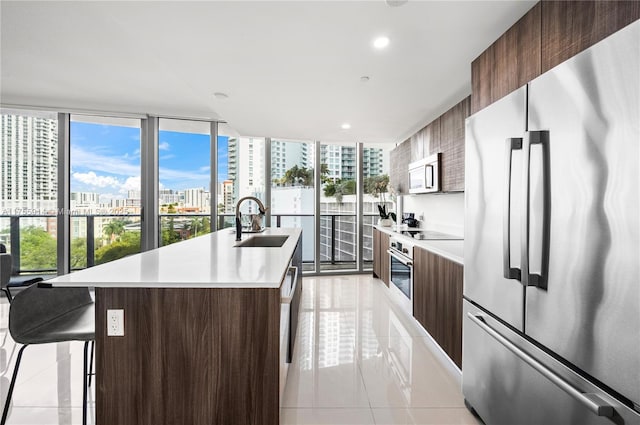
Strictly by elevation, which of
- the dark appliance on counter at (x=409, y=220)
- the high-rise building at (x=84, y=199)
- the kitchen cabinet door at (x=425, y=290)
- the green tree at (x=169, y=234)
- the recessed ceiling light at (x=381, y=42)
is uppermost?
the recessed ceiling light at (x=381, y=42)

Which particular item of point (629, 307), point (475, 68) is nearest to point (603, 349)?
point (629, 307)

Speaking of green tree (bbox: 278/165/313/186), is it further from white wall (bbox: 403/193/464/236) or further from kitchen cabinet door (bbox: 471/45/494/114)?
kitchen cabinet door (bbox: 471/45/494/114)

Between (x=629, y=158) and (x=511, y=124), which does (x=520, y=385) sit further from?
(x=511, y=124)

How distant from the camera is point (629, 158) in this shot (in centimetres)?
93

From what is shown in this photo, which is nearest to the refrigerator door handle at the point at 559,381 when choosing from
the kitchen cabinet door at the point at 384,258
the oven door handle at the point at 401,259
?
the oven door handle at the point at 401,259

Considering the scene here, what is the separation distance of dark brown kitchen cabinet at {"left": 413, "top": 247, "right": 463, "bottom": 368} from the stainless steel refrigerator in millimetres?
438

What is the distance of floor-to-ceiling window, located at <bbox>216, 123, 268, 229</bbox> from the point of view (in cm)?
496

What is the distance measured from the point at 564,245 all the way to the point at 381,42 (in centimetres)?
162

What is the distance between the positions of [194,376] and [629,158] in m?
1.82

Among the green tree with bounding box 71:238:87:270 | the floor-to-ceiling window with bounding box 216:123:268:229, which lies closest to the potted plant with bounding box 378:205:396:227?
the floor-to-ceiling window with bounding box 216:123:268:229

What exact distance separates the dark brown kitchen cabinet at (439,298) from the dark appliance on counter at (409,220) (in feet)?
5.28

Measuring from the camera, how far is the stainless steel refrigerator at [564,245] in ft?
3.11

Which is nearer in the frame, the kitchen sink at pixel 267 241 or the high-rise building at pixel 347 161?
the kitchen sink at pixel 267 241

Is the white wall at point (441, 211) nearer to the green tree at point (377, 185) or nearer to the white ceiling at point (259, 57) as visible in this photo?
the green tree at point (377, 185)
